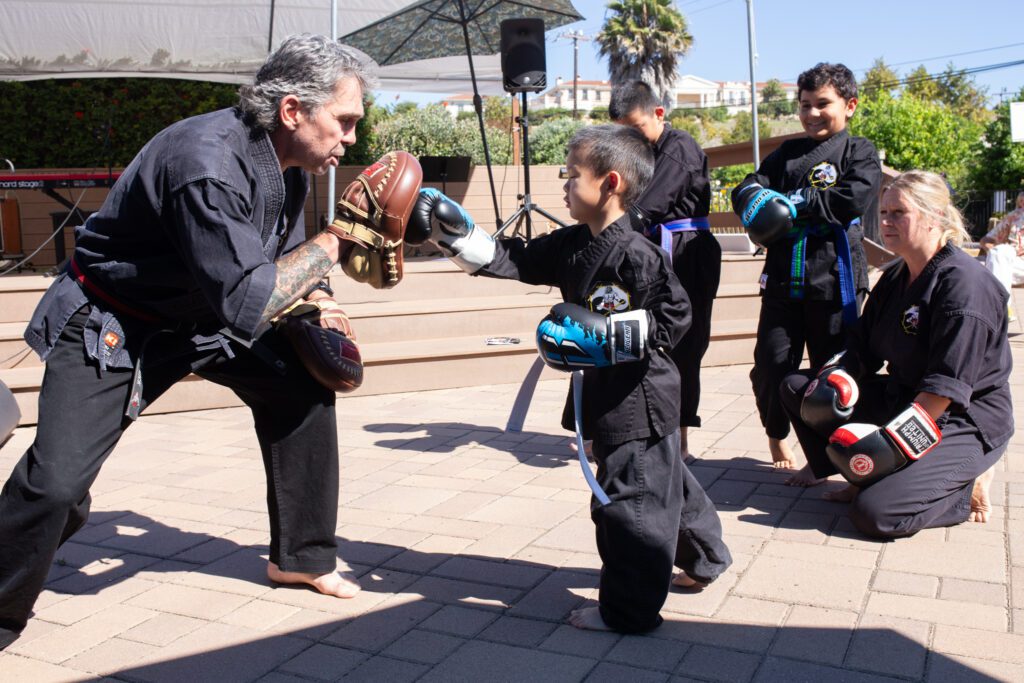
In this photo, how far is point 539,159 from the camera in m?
23.7

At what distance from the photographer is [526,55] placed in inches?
353

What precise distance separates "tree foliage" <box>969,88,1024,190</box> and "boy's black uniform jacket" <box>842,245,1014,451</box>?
2848cm

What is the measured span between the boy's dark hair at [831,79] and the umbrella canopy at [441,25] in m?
6.67

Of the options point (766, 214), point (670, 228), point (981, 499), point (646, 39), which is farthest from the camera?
point (646, 39)

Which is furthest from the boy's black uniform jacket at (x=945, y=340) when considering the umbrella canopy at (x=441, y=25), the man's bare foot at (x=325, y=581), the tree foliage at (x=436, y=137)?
the tree foliage at (x=436, y=137)

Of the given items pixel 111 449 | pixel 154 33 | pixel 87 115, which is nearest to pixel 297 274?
pixel 111 449

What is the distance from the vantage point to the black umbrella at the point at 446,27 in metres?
10.5

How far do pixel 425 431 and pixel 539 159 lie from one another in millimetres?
18655

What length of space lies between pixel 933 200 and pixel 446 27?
8.46 metres

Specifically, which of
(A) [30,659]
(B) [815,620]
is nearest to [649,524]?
(B) [815,620]

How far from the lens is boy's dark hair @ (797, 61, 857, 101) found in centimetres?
435

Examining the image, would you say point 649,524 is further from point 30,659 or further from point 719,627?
point 30,659

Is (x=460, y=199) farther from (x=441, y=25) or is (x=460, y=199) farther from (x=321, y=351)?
(x=321, y=351)

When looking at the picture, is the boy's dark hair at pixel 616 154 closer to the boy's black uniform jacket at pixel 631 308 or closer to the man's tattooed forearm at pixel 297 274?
the boy's black uniform jacket at pixel 631 308
